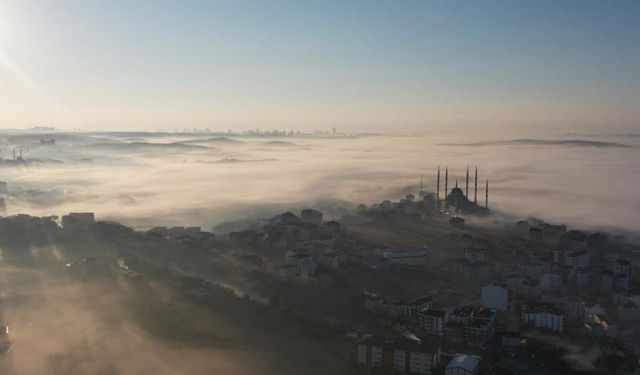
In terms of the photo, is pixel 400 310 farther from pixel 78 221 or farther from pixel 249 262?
pixel 78 221

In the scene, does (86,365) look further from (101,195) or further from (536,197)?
(536,197)

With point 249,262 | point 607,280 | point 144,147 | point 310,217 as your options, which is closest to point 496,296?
point 607,280

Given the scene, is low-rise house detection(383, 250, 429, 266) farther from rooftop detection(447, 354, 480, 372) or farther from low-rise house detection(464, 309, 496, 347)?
rooftop detection(447, 354, 480, 372)

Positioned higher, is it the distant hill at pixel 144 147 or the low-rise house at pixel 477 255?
the distant hill at pixel 144 147

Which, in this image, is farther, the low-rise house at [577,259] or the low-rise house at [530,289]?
the low-rise house at [577,259]

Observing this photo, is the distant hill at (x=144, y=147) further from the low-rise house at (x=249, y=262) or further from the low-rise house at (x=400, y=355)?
the low-rise house at (x=400, y=355)

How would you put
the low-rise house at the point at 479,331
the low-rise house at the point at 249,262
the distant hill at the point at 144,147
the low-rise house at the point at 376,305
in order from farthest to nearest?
the distant hill at the point at 144,147 < the low-rise house at the point at 249,262 < the low-rise house at the point at 376,305 < the low-rise house at the point at 479,331

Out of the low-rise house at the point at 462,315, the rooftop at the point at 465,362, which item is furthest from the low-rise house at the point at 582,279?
the rooftop at the point at 465,362
